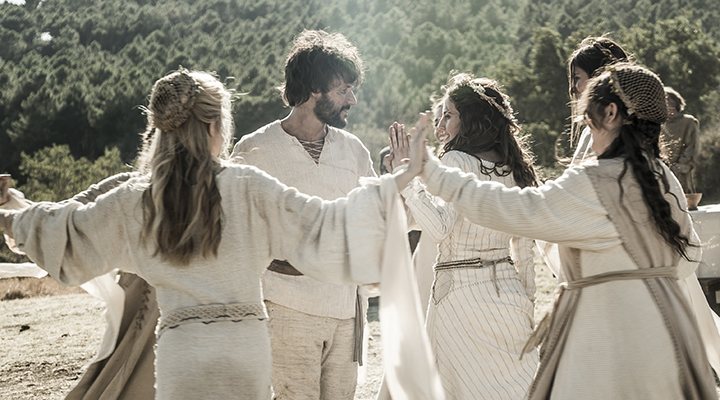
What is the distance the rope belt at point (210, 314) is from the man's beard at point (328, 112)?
1.76 metres

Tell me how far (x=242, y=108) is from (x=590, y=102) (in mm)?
37268

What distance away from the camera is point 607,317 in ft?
12.0

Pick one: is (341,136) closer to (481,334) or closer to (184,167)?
(481,334)

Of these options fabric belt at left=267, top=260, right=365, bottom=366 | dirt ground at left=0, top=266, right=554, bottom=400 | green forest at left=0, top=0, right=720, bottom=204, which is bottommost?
dirt ground at left=0, top=266, right=554, bottom=400

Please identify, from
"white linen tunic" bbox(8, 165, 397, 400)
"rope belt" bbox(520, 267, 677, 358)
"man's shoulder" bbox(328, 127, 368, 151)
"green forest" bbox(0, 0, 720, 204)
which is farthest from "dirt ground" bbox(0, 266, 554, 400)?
"green forest" bbox(0, 0, 720, 204)

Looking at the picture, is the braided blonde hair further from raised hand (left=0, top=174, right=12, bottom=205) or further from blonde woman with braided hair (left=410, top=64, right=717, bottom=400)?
blonde woman with braided hair (left=410, top=64, right=717, bottom=400)

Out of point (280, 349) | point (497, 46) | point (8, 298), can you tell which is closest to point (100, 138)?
point (497, 46)

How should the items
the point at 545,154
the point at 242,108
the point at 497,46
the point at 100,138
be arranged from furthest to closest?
the point at 497,46
the point at 100,138
the point at 242,108
the point at 545,154

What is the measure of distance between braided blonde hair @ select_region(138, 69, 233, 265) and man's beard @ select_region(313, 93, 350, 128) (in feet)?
4.63

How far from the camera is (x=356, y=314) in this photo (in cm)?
495

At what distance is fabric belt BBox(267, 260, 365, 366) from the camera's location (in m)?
4.79

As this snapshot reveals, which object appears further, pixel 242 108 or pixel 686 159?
pixel 242 108

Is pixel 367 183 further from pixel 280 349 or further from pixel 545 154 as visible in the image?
pixel 545 154

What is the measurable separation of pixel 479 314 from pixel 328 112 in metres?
1.15
